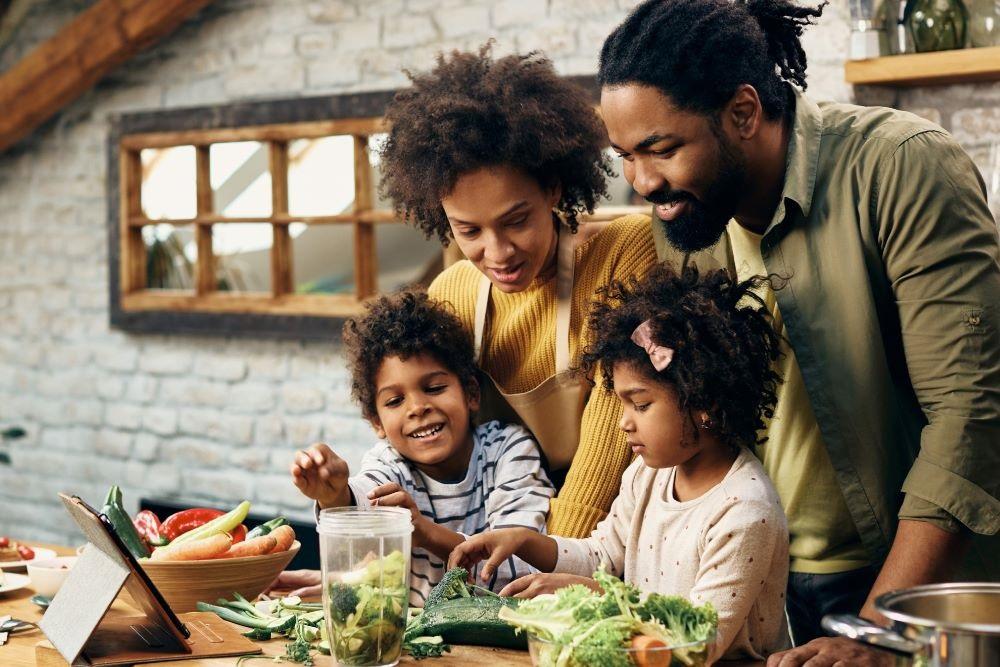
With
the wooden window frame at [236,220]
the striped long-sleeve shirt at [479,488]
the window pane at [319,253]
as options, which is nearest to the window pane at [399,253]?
the window pane at [319,253]

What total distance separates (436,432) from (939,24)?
2.17 metres

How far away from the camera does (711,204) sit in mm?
1928

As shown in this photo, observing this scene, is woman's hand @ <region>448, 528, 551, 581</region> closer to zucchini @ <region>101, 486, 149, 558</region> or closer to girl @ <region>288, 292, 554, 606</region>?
girl @ <region>288, 292, 554, 606</region>

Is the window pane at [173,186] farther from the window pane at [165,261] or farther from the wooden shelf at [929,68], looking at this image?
the wooden shelf at [929,68]

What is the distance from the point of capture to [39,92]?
5922 millimetres

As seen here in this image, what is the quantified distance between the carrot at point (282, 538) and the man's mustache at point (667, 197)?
78 centimetres

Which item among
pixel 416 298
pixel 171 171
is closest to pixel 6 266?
pixel 171 171

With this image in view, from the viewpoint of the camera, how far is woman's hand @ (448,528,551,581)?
1896mm

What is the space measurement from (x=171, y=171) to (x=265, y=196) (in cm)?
77

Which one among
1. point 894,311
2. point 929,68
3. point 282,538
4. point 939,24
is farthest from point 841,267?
point 939,24

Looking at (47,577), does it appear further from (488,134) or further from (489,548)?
(488,134)

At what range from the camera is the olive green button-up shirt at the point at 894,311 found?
70.3 inches

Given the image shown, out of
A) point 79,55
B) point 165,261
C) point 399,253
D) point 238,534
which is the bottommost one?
point 238,534

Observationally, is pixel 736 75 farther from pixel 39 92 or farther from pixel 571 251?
pixel 39 92
